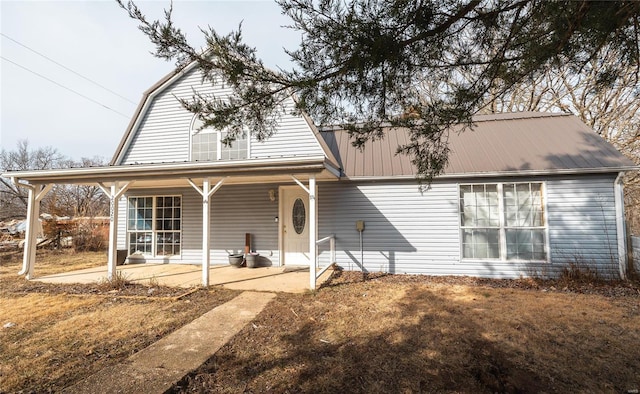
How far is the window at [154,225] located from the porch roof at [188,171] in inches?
89.1

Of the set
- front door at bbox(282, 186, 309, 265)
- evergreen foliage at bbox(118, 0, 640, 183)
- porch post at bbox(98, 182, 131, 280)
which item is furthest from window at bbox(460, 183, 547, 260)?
porch post at bbox(98, 182, 131, 280)

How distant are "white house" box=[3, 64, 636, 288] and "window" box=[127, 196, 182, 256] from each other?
0.10 feet

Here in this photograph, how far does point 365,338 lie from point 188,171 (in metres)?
4.88

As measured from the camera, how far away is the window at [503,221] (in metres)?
6.97

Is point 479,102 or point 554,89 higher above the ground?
point 554,89

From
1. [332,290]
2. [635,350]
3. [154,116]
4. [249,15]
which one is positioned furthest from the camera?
[154,116]

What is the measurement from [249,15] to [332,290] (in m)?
4.78

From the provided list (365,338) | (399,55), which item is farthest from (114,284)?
(399,55)

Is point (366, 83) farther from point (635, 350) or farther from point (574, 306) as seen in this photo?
point (574, 306)

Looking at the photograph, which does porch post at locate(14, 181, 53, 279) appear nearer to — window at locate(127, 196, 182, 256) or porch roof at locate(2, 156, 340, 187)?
porch roof at locate(2, 156, 340, 187)

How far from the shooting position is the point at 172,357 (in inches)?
126

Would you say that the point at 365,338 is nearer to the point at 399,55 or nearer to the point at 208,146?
the point at 399,55

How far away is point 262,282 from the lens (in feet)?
21.5

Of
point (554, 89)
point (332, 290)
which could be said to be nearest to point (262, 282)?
point (332, 290)
